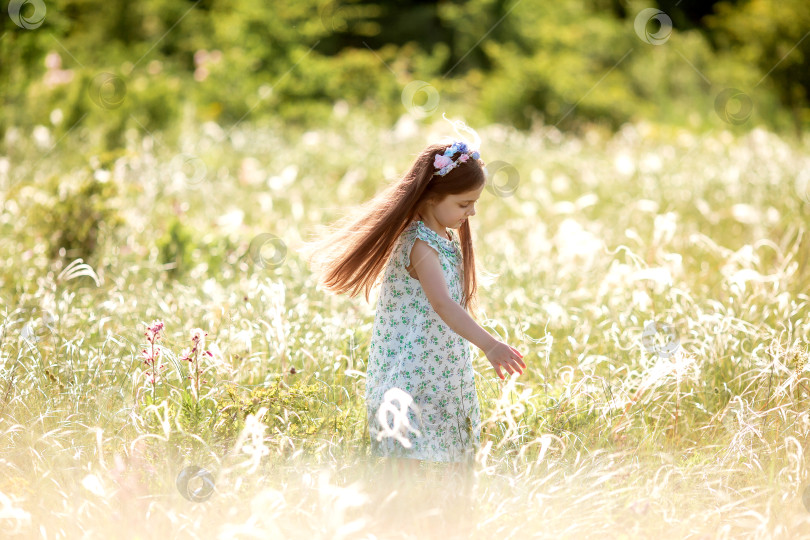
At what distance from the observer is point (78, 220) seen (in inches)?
207

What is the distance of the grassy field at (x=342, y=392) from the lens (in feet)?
9.01

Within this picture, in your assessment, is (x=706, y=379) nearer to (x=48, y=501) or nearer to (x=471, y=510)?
(x=471, y=510)

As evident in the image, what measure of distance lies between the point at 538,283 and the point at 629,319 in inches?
32.5

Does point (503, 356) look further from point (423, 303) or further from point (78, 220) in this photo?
point (78, 220)

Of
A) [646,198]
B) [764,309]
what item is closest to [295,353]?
[764,309]

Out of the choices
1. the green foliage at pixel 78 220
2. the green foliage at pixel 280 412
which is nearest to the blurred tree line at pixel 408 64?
the green foliage at pixel 78 220

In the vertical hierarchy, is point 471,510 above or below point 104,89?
below

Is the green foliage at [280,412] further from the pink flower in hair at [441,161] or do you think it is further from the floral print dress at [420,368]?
the pink flower in hair at [441,161]

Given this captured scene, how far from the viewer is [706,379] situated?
148 inches

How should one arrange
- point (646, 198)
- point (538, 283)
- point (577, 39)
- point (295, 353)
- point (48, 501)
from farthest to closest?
1. point (577, 39)
2. point (646, 198)
3. point (538, 283)
4. point (295, 353)
5. point (48, 501)

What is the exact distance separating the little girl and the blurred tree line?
25.1 feet

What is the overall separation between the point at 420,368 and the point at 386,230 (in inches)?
19.7

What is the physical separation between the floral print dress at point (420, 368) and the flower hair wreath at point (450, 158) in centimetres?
21

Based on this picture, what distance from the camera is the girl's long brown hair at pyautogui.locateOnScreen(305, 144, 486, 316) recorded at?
3037mm
